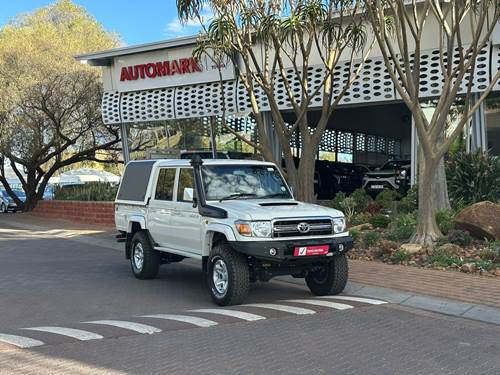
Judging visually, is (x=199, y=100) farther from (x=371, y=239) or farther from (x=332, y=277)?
(x=332, y=277)

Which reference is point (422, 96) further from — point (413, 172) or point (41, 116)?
point (41, 116)

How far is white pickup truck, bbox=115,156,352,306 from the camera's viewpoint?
7340mm

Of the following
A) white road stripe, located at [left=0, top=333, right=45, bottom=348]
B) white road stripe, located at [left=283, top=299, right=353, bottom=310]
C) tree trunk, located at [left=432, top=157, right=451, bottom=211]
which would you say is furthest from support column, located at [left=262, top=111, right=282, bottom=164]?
white road stripe, located at [left=0, top=333, right=45, bottom=348]

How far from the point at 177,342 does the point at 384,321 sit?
95.9 inches

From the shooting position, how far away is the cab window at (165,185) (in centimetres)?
908

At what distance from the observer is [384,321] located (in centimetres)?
678

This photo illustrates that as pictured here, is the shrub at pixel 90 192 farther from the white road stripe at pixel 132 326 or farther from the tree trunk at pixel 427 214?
the white road stripe at pixel 132 326

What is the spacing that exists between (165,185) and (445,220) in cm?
585

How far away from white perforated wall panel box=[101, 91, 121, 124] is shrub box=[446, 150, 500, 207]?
13.7m

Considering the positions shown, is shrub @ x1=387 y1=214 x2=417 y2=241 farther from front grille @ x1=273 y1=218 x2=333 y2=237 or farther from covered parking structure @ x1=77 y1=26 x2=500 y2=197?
front grille @ x1=273 y1=218 x2=333 y2=237

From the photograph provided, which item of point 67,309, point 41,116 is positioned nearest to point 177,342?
point 67,309

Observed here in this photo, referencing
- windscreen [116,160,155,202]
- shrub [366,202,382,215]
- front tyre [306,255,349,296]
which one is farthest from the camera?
shrub [366,202,382,215]

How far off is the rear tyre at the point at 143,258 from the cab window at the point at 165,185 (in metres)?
0.84

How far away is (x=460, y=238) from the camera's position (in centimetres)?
1061
